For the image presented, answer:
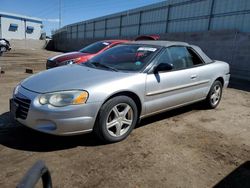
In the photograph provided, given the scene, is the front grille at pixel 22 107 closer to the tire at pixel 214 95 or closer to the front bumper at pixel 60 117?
the front bumper at pixel 60 117

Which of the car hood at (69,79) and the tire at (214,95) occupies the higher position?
the car hood at (69,79)

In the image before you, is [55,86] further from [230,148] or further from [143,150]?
[230,148]

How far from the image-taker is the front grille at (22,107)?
3.37 metres

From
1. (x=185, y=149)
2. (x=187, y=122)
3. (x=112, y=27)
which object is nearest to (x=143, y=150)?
(x=185, y=149)

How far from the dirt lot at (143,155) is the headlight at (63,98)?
637 mm

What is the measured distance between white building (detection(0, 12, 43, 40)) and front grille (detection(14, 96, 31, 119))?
51559 millimetres

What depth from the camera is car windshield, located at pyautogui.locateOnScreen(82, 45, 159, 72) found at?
4164 millimetres

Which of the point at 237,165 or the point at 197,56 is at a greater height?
the point at 197,56

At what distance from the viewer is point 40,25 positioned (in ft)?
187

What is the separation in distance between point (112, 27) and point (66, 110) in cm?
2518

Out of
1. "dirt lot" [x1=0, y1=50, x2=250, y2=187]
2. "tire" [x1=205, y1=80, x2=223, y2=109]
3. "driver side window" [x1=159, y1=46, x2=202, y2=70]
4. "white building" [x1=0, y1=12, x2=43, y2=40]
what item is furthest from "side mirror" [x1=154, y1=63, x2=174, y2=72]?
"white building" [x1=0, y1=12, x2=43, y2=40]

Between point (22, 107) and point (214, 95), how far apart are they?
3.98 metres

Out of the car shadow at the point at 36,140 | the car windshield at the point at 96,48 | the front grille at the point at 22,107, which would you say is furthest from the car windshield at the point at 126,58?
the car windshield at the point at 96,48

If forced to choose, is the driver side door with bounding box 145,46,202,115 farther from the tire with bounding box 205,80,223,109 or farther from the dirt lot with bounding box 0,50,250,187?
the tire with bounding box 205,80,223,109
